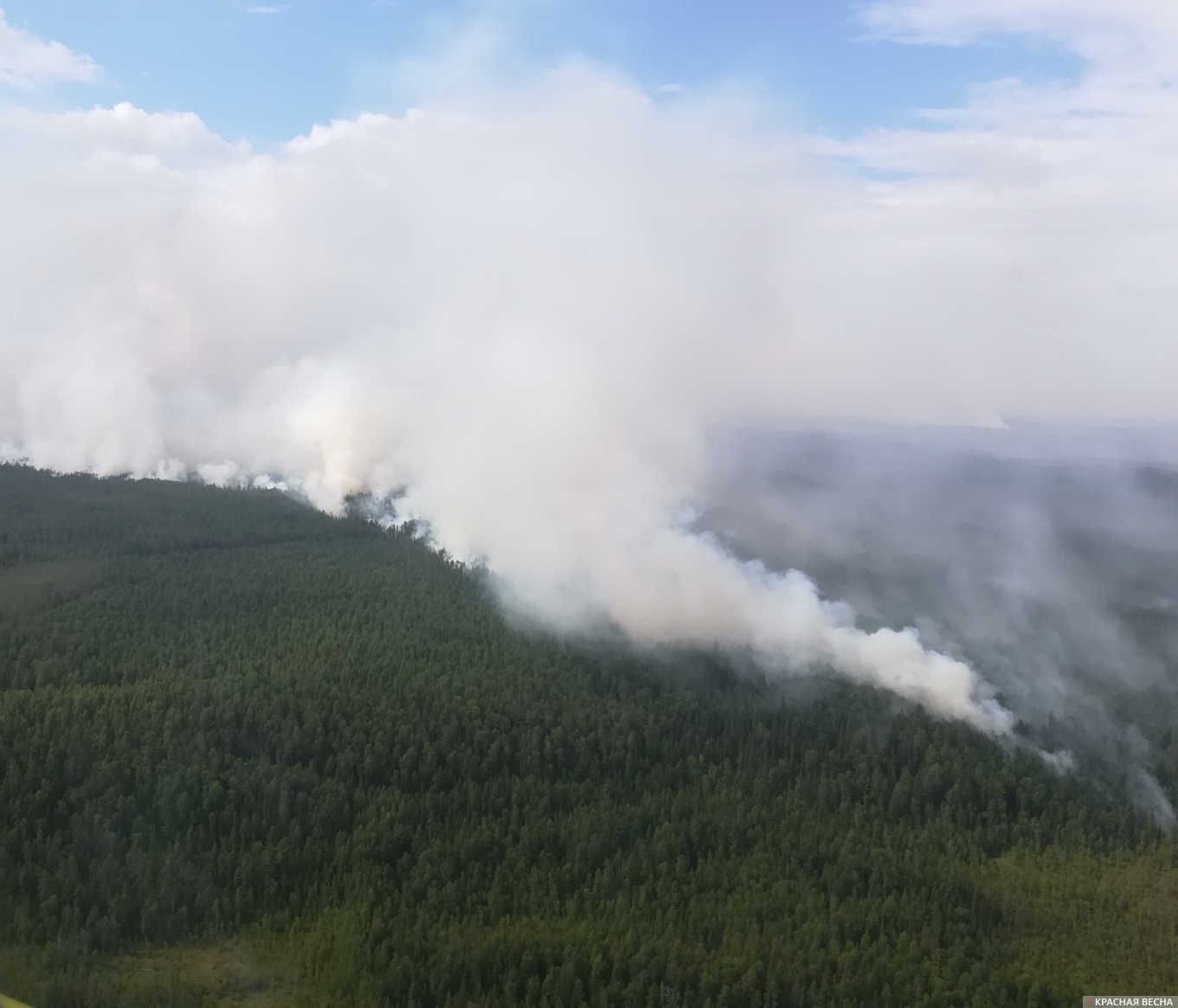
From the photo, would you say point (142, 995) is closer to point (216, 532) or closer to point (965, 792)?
point (965, 792)

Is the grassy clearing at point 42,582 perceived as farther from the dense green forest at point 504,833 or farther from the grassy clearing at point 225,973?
the grassy clearing at point 225,973

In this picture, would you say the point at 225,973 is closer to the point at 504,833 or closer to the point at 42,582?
the point at 504,833

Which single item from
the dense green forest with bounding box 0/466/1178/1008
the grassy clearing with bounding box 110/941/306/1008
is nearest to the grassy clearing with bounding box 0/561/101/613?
the dense green forest with bounding box 0/466/1178/1008

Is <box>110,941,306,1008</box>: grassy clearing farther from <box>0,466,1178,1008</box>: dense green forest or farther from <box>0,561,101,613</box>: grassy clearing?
<box>0,561,101,613</box>: grassy clearing

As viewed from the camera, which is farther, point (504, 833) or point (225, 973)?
point (504, 833)

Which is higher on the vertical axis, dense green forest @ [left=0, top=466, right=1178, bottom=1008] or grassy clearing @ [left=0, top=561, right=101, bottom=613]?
grassy clearing @ [left=0, top=561, right=101, bottom=613]

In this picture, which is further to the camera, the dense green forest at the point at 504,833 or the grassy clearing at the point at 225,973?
the dense green forest at the point at 504,833

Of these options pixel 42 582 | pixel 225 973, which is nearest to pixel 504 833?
pixel 225 973

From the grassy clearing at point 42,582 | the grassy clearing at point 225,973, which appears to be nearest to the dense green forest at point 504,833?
the grassy clearing at point 225,973

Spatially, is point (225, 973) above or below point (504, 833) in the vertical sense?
below
